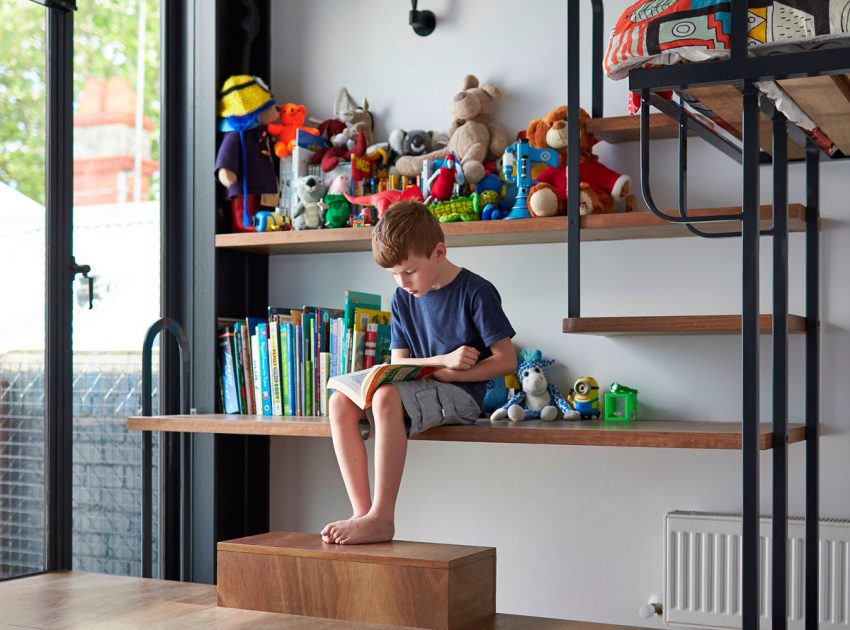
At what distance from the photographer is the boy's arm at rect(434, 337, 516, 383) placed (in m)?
2.31

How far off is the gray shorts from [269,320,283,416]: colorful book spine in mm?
535

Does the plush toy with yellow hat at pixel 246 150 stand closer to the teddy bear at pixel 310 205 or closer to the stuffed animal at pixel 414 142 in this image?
the teddy bear at pixel 310 205

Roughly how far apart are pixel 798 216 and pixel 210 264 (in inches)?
61.0

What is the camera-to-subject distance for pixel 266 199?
2920mm

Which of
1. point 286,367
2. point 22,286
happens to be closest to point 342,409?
point 286,367

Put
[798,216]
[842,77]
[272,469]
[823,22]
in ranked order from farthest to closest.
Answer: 1. [272,469]
2. [798,216]
3. [842,77]
4. [823,22]

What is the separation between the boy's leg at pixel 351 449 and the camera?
2232mm

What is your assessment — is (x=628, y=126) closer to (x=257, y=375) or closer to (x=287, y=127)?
(x=287, y=127)

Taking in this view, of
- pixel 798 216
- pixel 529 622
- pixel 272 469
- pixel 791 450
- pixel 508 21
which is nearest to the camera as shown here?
pixel 529 622

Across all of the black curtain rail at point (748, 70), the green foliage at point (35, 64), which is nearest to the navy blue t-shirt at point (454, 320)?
the black curtain rail at point (748, 70)

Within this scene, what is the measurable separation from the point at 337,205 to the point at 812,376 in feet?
4.16

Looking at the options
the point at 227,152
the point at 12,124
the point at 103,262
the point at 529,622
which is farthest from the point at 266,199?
the point at 529,622

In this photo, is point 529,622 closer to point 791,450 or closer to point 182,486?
point 791,450

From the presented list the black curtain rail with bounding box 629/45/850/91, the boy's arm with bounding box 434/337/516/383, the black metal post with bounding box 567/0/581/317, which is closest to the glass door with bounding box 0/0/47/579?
the boy's arm with bounding box 434/337/516/383
